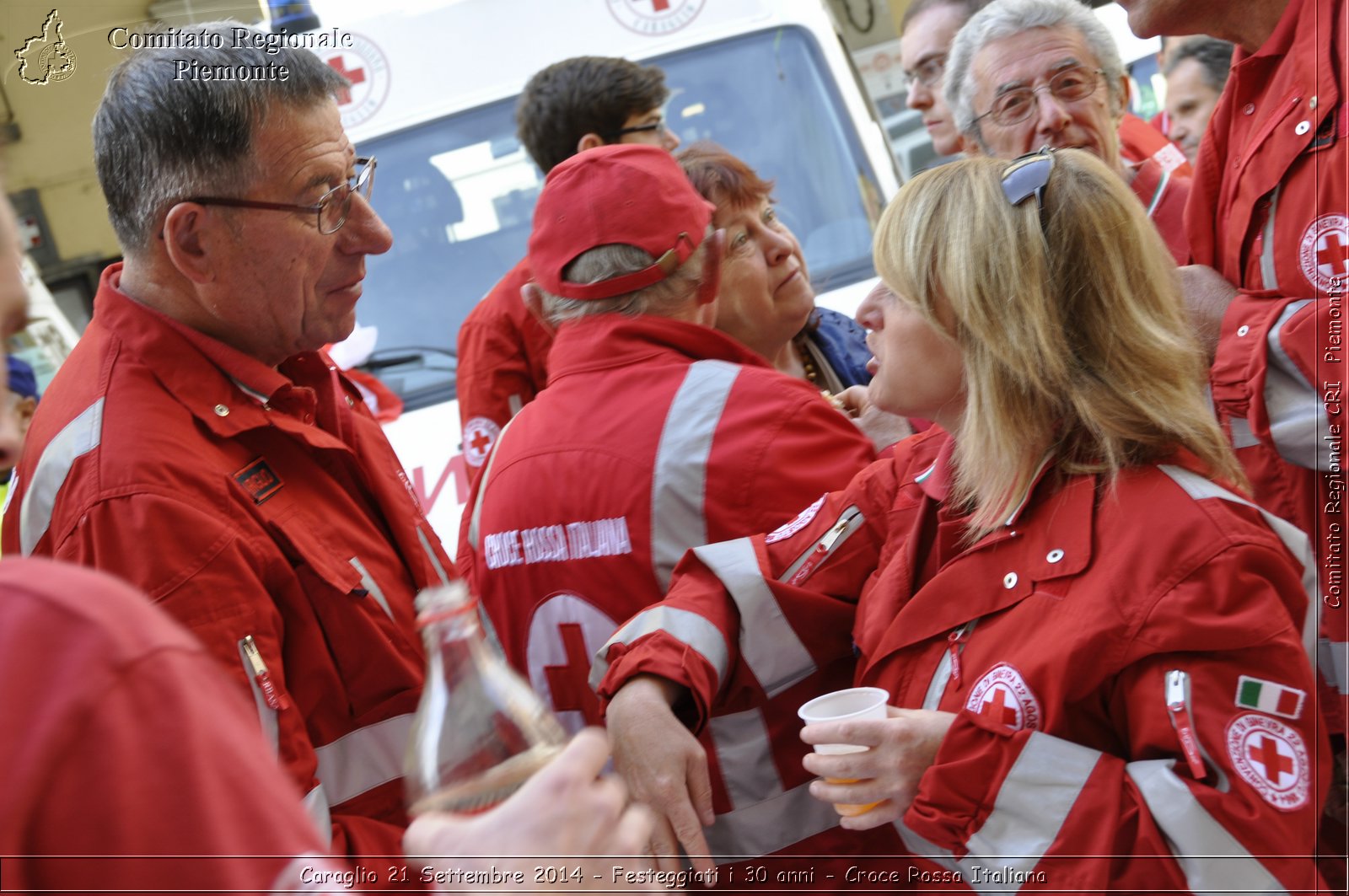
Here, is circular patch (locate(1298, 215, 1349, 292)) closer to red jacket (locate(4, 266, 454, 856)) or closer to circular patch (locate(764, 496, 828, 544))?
circular patch (locate(764, 496, 828, 544))

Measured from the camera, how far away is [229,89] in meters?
2.23

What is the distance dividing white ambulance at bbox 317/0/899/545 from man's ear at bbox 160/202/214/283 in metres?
2.87

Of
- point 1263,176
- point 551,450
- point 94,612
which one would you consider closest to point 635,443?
point 551,450

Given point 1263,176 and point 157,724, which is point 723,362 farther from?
point 157,724

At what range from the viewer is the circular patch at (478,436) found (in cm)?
448

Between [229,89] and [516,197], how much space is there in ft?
10.3

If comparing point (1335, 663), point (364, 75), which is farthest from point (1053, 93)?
point (364, 75)

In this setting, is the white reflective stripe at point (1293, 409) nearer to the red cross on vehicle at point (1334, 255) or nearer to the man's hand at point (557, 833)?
the red cross on vehicle at point (1334, 255)

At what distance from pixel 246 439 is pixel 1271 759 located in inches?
69.1

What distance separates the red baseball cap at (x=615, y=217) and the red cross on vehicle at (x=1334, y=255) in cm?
124

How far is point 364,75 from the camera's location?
5344 millimetres

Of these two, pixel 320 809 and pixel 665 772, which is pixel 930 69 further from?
pixel 320 809

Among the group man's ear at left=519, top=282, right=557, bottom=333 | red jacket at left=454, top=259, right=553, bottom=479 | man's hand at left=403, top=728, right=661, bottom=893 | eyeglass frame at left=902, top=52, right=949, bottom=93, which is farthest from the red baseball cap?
eyeglass frame at left=902, top=52, right=949, bottom=93

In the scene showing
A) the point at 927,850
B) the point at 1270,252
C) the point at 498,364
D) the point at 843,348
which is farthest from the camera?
the point at 498,364
